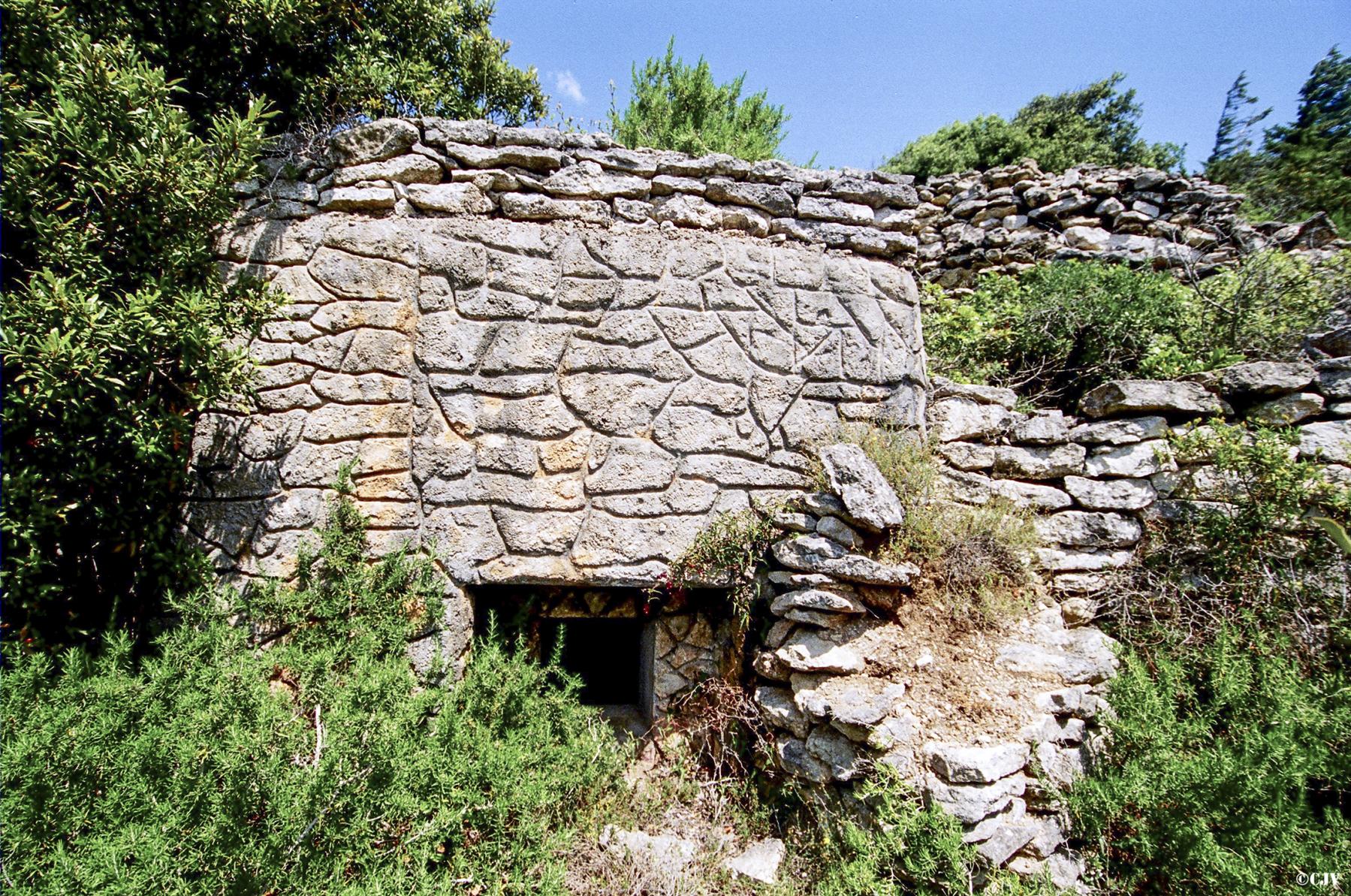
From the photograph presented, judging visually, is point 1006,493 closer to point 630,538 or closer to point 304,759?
point 630,538

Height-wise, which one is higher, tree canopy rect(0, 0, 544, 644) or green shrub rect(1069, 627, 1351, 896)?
tree canopy rect(0, 0, 544, 644)

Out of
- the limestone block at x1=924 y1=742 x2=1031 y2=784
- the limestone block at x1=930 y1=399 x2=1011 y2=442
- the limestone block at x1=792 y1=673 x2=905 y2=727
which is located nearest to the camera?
the limestone block at x1=924 y1=742 x2=1031 y2=784

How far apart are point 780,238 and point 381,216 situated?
7.23ft

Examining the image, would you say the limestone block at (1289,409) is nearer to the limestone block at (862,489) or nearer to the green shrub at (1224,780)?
the green shrub at (1224,780)

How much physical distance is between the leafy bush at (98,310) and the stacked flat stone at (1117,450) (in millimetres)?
3827

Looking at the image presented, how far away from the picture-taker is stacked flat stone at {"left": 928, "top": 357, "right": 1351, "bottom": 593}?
343cm

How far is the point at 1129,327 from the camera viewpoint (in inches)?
172

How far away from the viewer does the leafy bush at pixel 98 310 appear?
253cm

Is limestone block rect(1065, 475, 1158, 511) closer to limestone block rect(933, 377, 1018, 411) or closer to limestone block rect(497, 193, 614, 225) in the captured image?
limestone block rect(933, 377, 1018, 411)

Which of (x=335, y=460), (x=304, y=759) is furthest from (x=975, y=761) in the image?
(x=335, y=460)

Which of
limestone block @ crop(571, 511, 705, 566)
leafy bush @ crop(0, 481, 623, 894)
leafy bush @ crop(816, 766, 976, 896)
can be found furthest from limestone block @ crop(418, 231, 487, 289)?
leafy bush @ crop(816, 766, 976, 896)

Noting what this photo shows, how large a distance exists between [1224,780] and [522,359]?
340 cm

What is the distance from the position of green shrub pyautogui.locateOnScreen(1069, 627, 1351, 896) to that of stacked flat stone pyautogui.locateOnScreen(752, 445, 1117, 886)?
15 centimetres

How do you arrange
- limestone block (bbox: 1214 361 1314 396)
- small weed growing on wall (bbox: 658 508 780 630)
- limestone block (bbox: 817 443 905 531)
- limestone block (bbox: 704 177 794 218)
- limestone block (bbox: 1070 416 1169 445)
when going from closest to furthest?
→ limestone block (bbox: 817 443 905 531)
small weed growing on wall (bbox: 658 508 780 630)
limestone block (bbox: 1214 361 1314 396)
limestone block (bbox: 1070 416 1169 445)
limestone block (bbox: 704 177 794 218)
